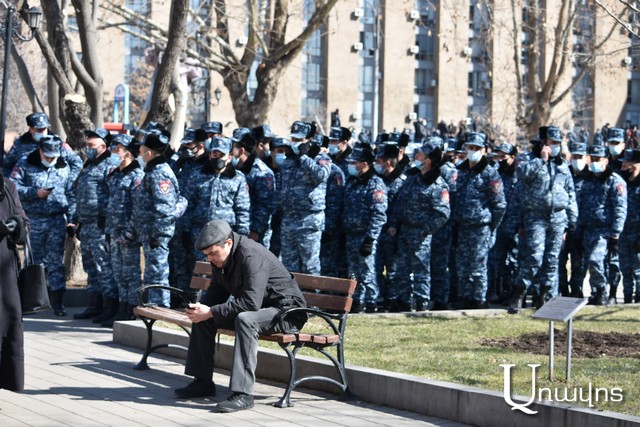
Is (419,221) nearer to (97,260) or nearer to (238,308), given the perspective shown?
(97,260)

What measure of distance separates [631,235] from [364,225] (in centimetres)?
399

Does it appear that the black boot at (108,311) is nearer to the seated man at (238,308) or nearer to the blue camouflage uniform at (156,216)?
the blue camouflage uniform at (156,216)

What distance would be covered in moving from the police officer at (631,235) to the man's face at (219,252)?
8371mm

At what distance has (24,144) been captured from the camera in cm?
1528

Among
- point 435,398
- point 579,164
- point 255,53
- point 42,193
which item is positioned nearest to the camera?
point 435,398

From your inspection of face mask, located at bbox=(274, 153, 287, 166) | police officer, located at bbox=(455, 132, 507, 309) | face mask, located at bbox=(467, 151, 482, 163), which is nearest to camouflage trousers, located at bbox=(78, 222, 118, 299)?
face mask, located at bbox=(274, 153, 287, 166)

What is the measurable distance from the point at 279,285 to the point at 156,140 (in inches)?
160

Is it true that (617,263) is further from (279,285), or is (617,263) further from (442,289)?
(279,285)

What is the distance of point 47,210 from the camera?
14.6m

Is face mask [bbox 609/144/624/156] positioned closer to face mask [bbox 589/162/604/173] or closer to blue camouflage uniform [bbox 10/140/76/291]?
face mask [bbox 589/162/604/173]

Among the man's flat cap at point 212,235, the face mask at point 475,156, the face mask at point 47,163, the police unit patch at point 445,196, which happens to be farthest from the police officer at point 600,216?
the man's flat cap at point 212,235

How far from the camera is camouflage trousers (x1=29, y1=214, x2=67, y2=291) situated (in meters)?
14.6

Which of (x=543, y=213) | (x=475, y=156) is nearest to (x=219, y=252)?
(x=475, y=156)

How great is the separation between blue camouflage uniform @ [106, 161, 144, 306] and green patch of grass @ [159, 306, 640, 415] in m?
2.10
